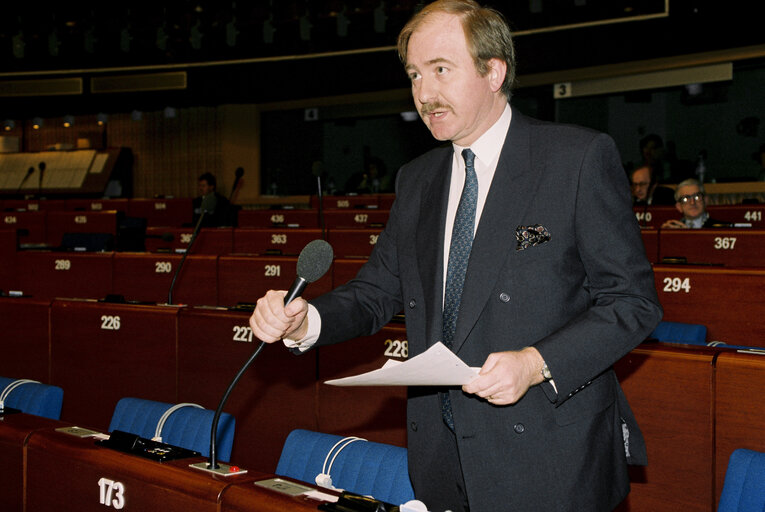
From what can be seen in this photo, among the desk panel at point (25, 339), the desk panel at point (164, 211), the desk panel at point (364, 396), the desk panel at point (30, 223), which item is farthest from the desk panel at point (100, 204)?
the desk panel at point (364, 396)

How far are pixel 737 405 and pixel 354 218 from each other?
6.96m

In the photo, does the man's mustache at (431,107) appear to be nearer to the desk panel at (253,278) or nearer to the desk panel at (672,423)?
the desk panel at (672,423)

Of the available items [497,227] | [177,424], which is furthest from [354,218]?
[497,227]

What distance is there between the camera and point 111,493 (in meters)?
1.68

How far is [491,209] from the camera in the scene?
1.55m

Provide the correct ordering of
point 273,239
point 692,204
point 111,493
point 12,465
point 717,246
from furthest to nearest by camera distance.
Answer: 1. point 273,239
2. point 692,204
3. point 717,246
4. point 12,465
5. point 111,493

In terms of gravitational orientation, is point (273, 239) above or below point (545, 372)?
above

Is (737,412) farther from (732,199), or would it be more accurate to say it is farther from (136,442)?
(732,199)

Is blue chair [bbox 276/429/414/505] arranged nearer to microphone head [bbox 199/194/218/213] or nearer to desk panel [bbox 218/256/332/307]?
microphone head [bbox 199/194/218/213]

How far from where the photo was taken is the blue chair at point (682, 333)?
3.79 meters

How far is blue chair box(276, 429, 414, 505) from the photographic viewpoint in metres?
1.99

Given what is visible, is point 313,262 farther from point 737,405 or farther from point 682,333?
point 682,333

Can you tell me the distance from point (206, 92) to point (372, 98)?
3.09m

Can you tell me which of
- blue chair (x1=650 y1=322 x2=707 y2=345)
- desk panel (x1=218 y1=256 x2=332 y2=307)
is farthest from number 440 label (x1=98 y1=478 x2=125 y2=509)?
desk panel (x1=218 y1=256 x2=332 y2=307)
